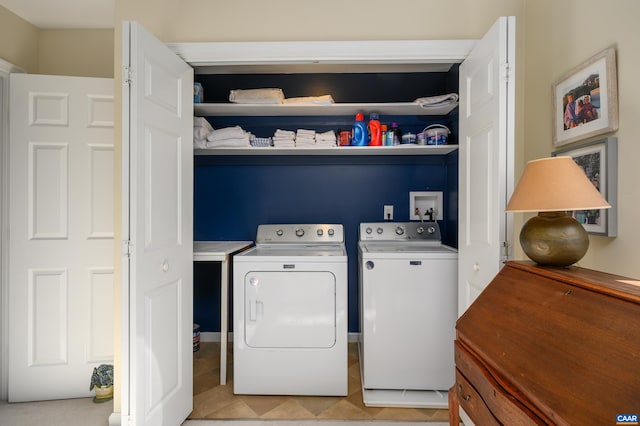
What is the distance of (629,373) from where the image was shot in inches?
26.0

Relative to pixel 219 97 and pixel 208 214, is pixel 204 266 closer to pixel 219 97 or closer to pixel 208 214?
pixel 208 214

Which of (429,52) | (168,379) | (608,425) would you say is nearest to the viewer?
(608,425)

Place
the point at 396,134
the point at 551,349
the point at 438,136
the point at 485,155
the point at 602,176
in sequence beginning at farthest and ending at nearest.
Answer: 1. the point at 396,134
2. the point at 438,136
3. the point at 485,155
4. the point at 602,176
5. the point at 551,349

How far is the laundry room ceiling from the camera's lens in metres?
2.20

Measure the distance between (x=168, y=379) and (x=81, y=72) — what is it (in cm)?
236

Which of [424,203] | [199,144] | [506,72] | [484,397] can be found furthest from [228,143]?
[484,397]

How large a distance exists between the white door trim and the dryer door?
60.4 inches

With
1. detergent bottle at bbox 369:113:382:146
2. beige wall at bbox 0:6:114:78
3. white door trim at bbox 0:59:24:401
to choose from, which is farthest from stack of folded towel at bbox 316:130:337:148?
white door trim at bbox 0:59:24:401

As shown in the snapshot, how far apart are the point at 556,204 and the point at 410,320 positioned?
49.2 inches

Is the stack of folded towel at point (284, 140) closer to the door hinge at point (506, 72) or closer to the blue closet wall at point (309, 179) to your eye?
the blue closet wall at point (309, 179)

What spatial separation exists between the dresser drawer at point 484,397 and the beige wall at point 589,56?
0.74 metres

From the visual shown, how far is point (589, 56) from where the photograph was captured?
4.68 feet

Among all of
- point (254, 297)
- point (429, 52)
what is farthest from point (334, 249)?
point (429, 52)

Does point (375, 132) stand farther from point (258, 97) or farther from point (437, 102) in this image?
point (258, 97)
